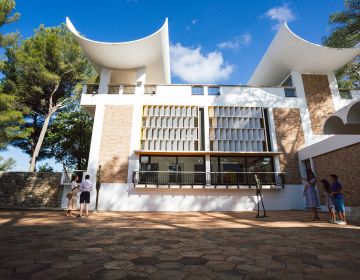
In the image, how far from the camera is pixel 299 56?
45.2 feet

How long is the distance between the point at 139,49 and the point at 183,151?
7.22 metres

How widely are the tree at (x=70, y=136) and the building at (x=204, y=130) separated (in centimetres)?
716

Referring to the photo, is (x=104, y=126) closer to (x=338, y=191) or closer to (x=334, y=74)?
(x=338, y=191)

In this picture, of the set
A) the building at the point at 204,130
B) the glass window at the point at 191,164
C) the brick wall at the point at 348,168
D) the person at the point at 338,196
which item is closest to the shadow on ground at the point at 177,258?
the person at the point at 338,196

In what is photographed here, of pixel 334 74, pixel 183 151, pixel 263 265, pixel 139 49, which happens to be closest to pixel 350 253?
pixel 263 265

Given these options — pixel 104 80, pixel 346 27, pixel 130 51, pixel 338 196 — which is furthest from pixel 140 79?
pixel 338 196

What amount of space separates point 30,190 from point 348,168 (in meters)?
17.8

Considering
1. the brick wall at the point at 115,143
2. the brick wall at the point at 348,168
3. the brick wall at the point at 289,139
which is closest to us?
the brick wall at the point at 348,168

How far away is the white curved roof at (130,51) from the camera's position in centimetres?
1322

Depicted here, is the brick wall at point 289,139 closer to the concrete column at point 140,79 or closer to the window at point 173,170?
the window at point 173,170

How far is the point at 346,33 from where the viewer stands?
30.7ft

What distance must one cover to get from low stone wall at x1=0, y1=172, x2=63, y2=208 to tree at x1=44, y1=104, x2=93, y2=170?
20.2 feet

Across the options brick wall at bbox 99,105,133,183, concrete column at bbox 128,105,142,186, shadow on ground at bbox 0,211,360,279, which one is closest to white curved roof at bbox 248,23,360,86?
concrete column at bbox 128,105,142,186

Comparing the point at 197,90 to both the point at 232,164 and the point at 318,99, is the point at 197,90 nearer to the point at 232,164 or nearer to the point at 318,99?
the point at 232,164
